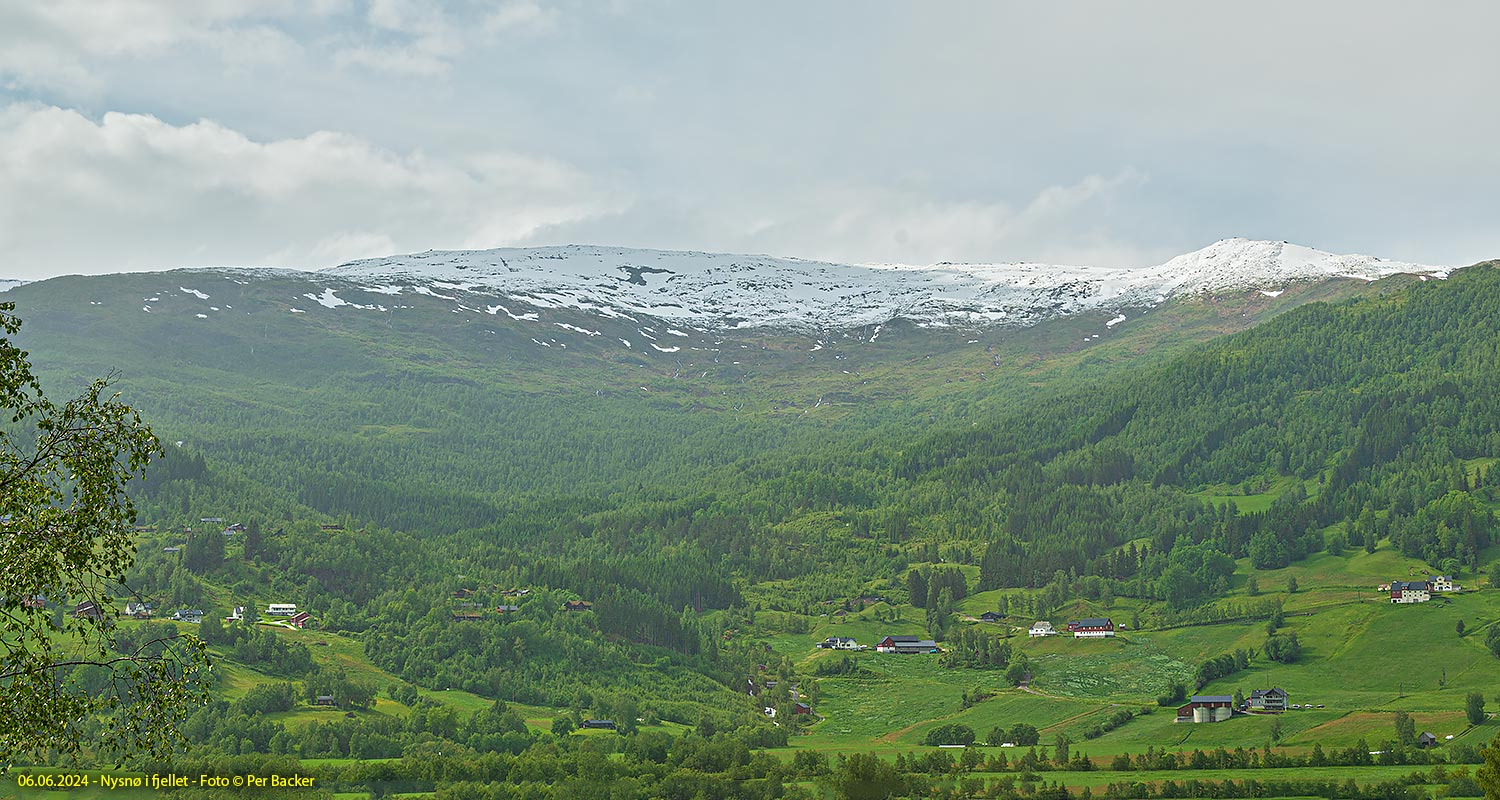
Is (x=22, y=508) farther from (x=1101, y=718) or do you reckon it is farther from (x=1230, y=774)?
(x=1101, y=718)

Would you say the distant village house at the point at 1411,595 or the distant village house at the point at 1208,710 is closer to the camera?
the distant village house at the point at 1208,710

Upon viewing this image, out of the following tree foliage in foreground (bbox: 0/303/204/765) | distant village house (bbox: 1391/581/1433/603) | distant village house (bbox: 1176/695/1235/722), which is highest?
tree foliage in foreground (bbox: 0/303/204/765)

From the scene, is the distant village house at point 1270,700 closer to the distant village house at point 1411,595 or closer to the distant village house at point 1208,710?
the distant village house at point 1208,710

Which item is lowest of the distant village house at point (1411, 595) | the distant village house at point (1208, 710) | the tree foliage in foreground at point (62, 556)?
the distant village house at point (1208, 710)

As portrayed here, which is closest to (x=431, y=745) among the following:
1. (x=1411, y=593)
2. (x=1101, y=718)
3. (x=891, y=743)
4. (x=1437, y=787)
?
(x=891, y=743)

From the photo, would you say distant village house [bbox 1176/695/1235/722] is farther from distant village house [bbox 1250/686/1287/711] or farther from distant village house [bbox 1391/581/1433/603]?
distant village house [bbox 1391/581/1433/603]

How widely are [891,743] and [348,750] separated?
71248 millimetres

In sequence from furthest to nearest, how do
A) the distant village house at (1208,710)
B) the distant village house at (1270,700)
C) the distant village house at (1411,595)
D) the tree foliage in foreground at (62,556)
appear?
the distant village house at (1411,595) → the distant village house at (1270,700) → the distant village house at (1208,710) → the tree foliage in foreground at (62,556)

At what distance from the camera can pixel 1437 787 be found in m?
113

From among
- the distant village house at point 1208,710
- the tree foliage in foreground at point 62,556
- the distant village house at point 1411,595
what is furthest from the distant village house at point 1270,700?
the tree foliage in foreground at point 62,556

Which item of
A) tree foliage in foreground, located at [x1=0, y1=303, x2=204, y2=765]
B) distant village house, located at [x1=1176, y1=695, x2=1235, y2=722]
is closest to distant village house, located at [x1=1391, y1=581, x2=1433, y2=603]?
distant village house, located at [x1=1176, y1=695, x2=1235, y2=722]

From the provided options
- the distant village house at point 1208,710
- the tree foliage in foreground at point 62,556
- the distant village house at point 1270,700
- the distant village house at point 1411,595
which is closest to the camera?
the tree foliage in foreground at point 62,556

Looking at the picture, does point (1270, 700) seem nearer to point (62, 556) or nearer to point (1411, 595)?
point (1411, 595)

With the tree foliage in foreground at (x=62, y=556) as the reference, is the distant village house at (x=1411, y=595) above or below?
below
